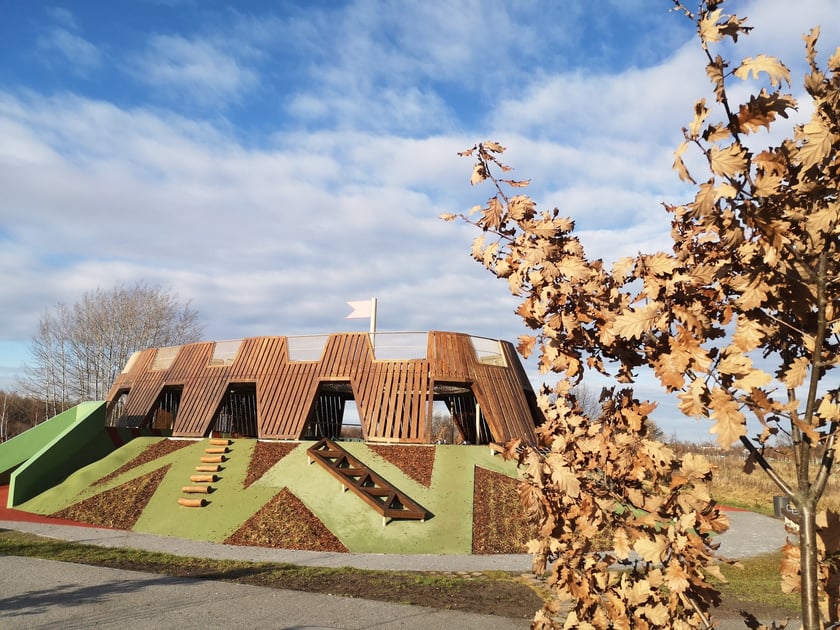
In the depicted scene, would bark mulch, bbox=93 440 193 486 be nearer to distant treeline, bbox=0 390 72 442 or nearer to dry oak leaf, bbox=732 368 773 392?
dry oak leaf, bbox=732 368 773 392

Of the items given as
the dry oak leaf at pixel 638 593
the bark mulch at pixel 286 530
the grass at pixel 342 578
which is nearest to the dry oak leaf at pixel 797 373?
the dry oak leaf at pixel 638 593

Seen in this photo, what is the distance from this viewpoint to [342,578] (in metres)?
10.3

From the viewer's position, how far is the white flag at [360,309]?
770 inches

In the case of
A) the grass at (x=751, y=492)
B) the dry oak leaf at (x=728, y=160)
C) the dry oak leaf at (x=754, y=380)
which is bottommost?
the grass at (x=751, y=492)

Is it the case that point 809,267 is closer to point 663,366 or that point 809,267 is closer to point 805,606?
point 663,366

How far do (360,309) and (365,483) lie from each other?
603 cm

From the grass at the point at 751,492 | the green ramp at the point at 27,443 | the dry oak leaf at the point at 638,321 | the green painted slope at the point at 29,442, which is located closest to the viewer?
the dry oak leaf at the point at 638,321

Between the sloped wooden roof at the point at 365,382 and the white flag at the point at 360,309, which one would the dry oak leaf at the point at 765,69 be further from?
the white flag at the point at 360,309

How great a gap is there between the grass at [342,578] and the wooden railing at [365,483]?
3.40 meters

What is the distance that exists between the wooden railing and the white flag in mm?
4247

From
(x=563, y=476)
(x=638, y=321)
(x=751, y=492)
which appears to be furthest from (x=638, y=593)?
(x=751, y=492)

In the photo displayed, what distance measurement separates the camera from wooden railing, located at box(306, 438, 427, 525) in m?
14.6

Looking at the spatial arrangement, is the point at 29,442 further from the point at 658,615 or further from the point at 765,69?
the point at 765,69

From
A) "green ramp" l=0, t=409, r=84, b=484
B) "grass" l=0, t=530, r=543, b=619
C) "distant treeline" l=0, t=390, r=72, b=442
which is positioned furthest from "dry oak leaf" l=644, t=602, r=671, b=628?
"distant treeline" l=0, t=390, r=72, b=442
